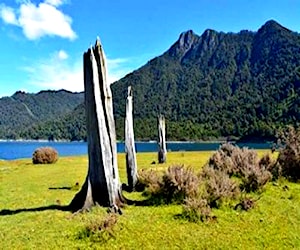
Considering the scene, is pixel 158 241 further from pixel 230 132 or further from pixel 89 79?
pixel 230 132

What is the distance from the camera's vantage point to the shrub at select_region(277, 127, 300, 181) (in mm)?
21656

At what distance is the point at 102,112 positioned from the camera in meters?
15.9

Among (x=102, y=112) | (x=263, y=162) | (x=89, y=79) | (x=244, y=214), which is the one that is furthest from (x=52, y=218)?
(x=263, y=162)

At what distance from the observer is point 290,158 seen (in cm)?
2197

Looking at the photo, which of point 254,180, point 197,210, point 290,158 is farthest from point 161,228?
point 290,158

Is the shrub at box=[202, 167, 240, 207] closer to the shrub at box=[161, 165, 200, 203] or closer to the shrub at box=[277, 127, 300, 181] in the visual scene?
the shrub at box=[161, 165, 200, 203]

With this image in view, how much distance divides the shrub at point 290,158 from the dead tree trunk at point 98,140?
9662mm

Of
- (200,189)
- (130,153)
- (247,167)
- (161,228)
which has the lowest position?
(161,228)

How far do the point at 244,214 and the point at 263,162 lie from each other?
9.08 meters

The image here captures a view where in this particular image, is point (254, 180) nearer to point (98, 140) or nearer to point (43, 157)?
point (98, 140)

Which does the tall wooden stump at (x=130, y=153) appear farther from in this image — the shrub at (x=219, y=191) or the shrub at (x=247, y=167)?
the shrub at (x=219, y=191)

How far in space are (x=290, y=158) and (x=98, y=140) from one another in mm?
11305

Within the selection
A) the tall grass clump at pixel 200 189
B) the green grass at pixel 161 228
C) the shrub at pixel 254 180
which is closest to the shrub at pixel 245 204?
the tall grass clump at pixel 200 189

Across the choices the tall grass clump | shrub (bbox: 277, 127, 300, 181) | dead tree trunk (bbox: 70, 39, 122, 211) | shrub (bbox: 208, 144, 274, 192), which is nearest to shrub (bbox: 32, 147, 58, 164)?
shrub (bbox: 208, 144, 274, 192)
